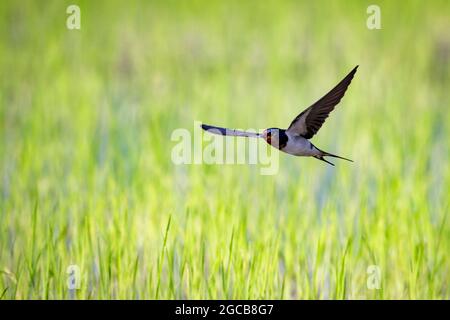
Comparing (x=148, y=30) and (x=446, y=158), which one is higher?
(x=148, y=30)

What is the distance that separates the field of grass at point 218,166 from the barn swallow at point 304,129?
1.56 ft

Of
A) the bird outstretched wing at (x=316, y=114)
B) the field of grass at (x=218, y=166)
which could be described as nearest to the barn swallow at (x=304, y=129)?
the bird outstretched wing at (x=316, y=114)

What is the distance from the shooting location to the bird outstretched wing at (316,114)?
1.66m

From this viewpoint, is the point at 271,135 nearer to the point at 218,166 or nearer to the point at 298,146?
the point at 298,146

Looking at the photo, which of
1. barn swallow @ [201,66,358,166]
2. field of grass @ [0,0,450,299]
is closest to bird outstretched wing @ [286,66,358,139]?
barn swallow @ [201,66,358,166]

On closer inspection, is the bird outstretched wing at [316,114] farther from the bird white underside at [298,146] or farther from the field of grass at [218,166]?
the field of grass at [218,166]

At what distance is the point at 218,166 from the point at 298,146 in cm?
92

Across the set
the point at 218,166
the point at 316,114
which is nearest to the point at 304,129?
the point at 316,114

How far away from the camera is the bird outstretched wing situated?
1659 millimetres

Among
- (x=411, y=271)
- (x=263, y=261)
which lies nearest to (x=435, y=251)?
(x=411, y=271)

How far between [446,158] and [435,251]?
564mm

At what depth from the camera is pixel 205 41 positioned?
347cm

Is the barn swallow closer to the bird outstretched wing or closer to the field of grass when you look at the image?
the bird outstretched wing

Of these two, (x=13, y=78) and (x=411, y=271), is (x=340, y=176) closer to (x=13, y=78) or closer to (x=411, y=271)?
(x=411, y=271)
